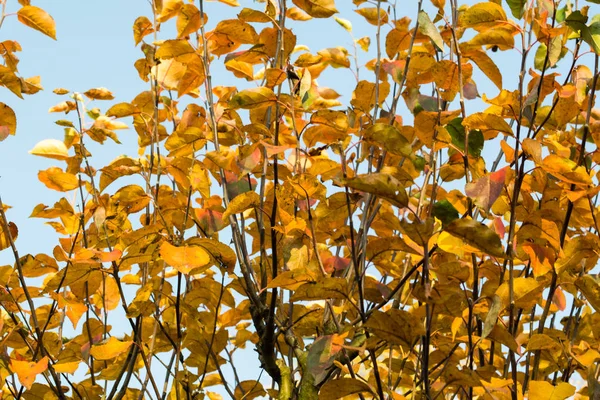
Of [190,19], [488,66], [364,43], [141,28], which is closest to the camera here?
[488,66]

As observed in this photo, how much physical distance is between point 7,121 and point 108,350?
0.60 m

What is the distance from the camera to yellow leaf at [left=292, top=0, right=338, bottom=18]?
148 centimetres

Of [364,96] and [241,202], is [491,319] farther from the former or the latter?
[364,96]

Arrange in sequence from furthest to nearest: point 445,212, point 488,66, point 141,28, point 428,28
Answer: point 141,28 < point 488,66 < point 428,28 < point 445,212

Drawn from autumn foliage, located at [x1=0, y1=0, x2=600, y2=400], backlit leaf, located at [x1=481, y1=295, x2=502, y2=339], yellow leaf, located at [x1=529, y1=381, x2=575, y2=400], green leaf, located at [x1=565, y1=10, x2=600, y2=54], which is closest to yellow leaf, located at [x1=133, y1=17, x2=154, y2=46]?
autumn foliage, located at [x1=0, y1=0, x2=600, y2=400]

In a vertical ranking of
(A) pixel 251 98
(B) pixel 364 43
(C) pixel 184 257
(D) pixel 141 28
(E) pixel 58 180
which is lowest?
(C) pixel 184 257

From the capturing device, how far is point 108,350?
144 centimetres

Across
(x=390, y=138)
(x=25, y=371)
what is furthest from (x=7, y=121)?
(x=390, y=138)

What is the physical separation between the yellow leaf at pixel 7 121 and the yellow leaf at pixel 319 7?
70 centimetres

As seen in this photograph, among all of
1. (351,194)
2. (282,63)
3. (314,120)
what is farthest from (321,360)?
(282,63)

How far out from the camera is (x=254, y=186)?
176 centimetres

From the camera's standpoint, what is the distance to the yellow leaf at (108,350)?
1.42 m

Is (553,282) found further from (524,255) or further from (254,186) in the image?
(254,186)

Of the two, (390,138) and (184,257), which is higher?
(390,138)
